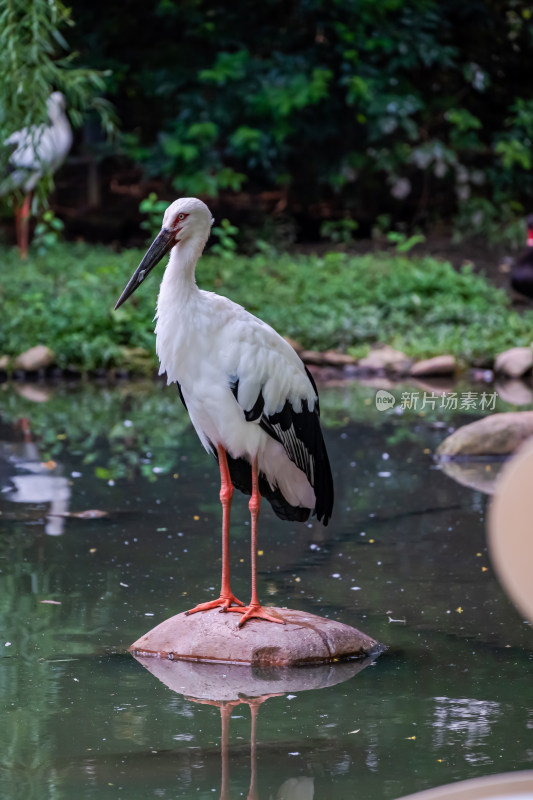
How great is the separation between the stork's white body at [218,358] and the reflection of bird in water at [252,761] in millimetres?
830

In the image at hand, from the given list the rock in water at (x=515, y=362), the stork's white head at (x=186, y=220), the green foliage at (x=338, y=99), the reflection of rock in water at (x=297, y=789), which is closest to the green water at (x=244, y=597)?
the reflection of rock in water at (x=297, y=789)

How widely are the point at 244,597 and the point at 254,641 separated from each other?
2.29ft

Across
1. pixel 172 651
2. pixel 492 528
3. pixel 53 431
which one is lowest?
pixel 53 431

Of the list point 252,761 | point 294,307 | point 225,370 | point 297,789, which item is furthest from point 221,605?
point 294,307

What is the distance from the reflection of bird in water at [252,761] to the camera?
10.2 ft

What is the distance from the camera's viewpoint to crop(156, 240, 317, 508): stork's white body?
393cm

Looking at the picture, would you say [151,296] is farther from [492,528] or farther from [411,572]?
[492,528]

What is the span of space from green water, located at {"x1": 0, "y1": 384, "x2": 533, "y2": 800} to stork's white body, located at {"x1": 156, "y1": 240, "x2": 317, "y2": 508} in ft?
2.72

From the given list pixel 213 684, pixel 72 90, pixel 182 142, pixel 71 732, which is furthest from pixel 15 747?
pixel 182 142

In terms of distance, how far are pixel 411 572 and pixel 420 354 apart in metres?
5.01

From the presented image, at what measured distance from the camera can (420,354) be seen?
9969mm

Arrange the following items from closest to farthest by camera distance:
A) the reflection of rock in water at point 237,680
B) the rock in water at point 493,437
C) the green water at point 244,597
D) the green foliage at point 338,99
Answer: the green water at point 244,597 → the reflection of rock in water at point 237,680 → the rock in water at point 493,437 → the green foliage at point 338,99

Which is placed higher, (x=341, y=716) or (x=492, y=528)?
(x=492, y=528)

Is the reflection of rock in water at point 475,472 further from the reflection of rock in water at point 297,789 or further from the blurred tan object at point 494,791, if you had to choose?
the blurred tan object at point 494,791
